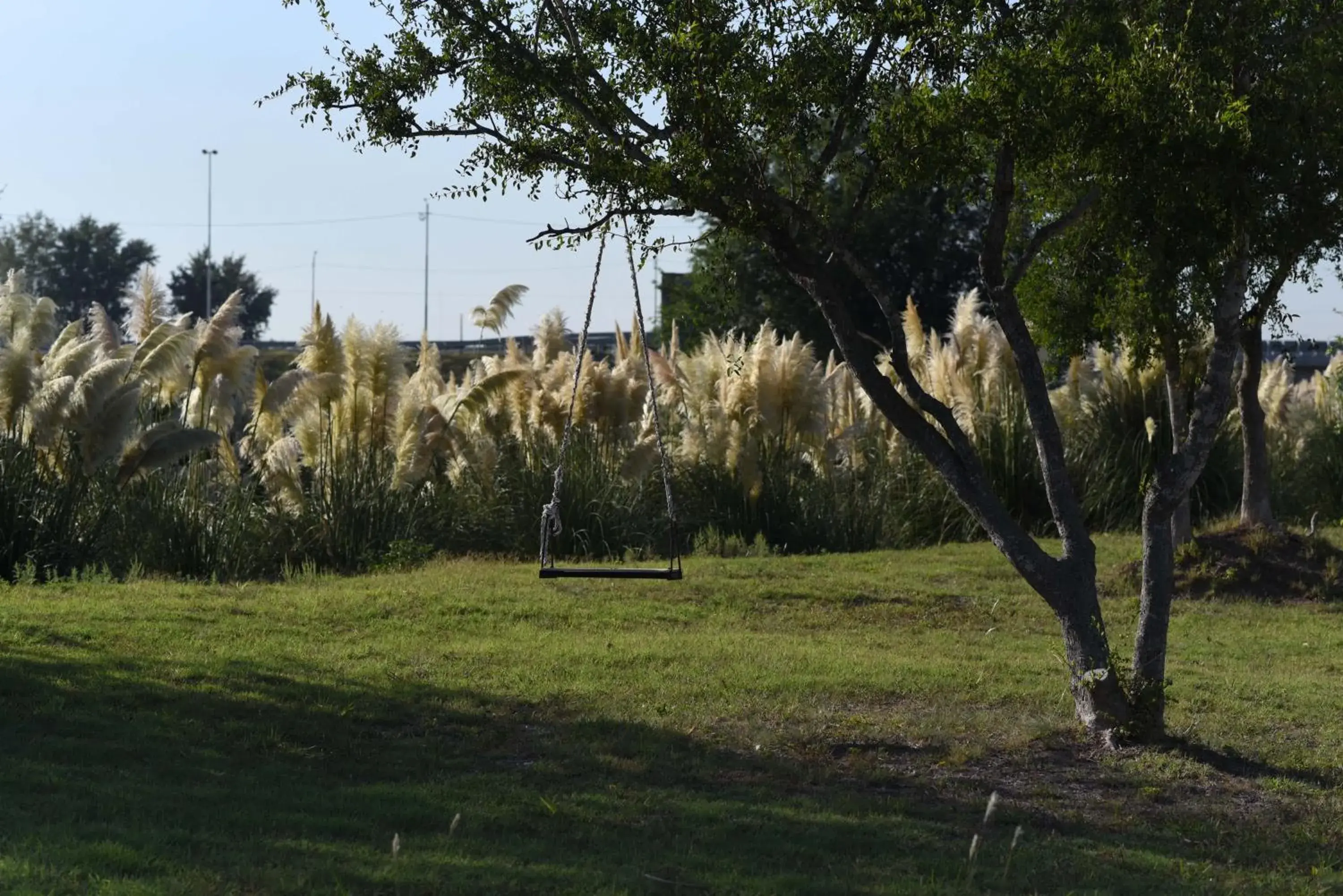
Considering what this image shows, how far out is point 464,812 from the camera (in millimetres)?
5875

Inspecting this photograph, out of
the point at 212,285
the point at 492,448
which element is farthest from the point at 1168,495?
the point at 212,285

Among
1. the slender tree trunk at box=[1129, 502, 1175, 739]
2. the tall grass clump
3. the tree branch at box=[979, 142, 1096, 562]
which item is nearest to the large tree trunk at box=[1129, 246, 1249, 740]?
the slender tree trunk at box=[1129, 502, 1175, 739]

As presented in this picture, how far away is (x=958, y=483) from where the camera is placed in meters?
7.15

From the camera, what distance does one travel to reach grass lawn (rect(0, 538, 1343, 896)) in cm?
524

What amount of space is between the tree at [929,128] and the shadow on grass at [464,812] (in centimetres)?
149

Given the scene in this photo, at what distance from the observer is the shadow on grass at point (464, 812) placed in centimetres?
504

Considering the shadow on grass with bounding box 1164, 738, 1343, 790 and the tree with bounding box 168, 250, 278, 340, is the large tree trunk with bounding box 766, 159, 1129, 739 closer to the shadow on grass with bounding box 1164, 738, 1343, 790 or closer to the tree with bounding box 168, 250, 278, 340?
the shadow on grass with bounding box 1164, 738, 1343, 790

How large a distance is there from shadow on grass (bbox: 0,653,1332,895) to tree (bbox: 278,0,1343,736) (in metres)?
1.49

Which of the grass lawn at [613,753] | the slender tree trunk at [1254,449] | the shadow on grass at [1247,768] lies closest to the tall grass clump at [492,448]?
the slender tree trunk at [1254,449]

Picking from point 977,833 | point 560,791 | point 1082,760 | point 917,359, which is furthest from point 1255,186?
point 917,359

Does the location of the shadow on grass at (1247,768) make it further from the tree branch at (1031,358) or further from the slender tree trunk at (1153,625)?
the tree branch at (1031,358)

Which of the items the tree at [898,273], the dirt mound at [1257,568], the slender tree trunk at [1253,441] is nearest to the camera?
the dirt mound at [1257,568]

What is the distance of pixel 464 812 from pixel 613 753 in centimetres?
122

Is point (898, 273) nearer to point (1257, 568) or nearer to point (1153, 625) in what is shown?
point (1257, 568)
